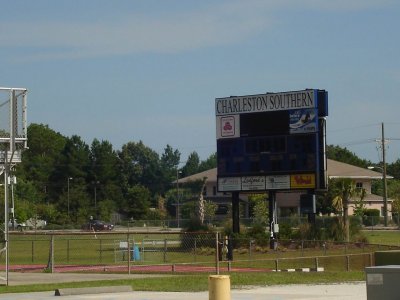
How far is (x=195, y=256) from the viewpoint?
145ft

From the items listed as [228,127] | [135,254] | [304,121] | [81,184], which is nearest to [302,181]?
[304,121]

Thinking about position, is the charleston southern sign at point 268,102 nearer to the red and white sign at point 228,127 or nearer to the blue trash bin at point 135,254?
the red and white sign at point 228,127

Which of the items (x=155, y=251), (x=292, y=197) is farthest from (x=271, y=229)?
(x=292, y=197)

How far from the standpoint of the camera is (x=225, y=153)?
5272 cm

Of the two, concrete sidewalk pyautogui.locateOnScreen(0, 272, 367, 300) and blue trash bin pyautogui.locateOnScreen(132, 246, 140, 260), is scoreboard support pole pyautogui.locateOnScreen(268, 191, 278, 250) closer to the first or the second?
blue trash bin pyautogui.locateOnScreen(132, 246, 140, 260)

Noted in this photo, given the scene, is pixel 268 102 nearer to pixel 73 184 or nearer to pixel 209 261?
pixel 209 261

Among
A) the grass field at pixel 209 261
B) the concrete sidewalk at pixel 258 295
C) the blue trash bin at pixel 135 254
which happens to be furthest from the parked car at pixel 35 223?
the concrete sidewalk at pixel 258 295

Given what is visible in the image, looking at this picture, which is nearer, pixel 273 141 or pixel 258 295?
pixel 258 295

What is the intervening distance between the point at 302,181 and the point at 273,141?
2538 millimetres

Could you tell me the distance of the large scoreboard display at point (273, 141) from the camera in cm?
5059

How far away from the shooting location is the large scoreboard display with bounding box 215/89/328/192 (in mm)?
50594

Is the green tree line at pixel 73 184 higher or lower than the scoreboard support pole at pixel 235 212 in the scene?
higher

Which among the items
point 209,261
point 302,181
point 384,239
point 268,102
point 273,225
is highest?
point 268,102

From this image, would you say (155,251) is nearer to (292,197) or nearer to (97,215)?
(292,197)
